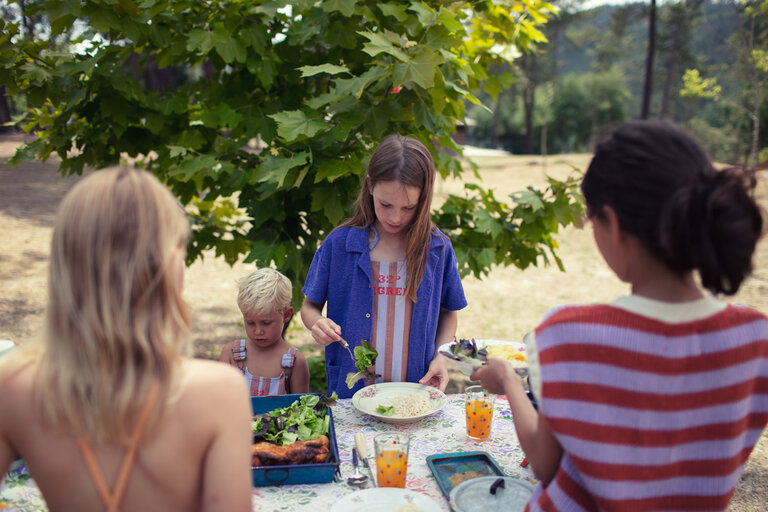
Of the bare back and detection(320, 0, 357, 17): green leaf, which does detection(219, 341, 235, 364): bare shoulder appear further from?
detection(320, 0, 357, 17): green leaf

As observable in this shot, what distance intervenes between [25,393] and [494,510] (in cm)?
129

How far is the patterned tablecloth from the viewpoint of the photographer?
1.72 metres

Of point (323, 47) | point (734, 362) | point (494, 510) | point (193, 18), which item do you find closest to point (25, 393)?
point (494, 510)

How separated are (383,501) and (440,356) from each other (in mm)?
974

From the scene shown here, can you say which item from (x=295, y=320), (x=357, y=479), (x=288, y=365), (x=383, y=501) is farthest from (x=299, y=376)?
(x=295, y=320)

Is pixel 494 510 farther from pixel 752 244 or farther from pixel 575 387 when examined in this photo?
pixel 752 244

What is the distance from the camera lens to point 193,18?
11.0 ft

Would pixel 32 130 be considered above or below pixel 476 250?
above

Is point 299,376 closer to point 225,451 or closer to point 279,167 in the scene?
point 279,167

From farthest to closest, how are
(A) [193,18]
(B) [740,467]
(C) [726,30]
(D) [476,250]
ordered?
(C) [726,30]
(D) [476,250]
(A) [193,18]
(B) [740,467]

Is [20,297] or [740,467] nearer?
[740,467]

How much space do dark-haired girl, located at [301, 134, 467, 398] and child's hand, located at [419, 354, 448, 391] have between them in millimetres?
23

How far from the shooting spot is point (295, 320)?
755 cm

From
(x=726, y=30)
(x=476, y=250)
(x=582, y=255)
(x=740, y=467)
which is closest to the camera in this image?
(x=740, y=467)
